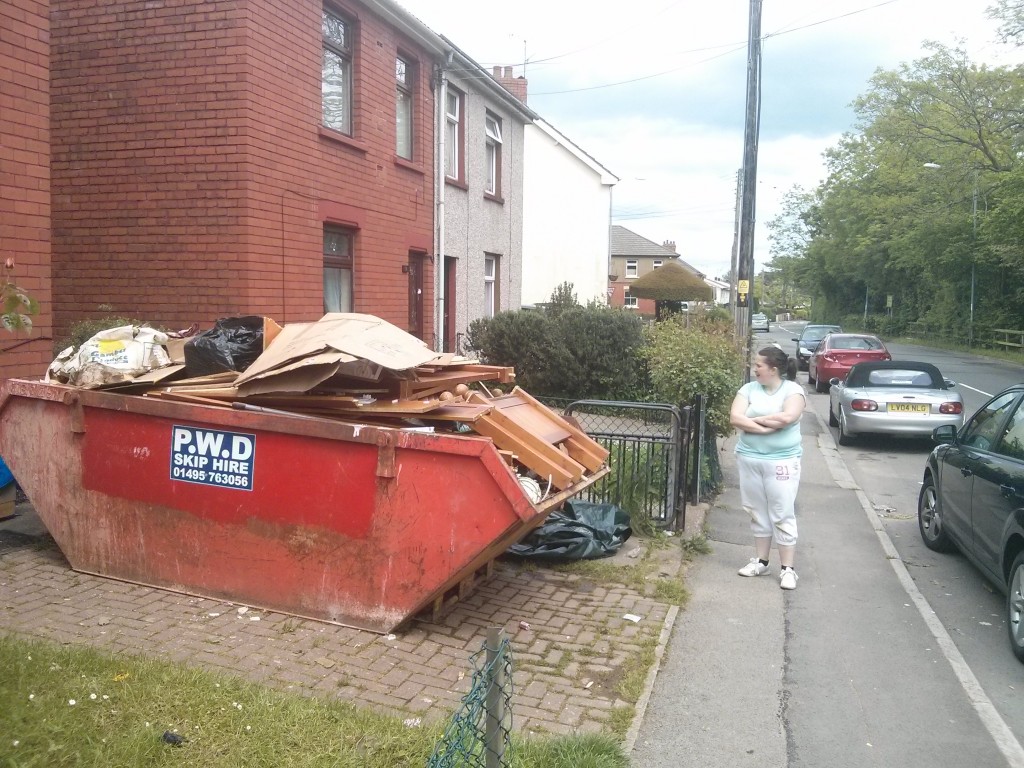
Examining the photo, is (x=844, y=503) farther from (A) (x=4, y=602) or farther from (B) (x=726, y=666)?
(A) (x=4, y=602)

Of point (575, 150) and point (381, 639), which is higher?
point (575, 150)

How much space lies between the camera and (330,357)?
462cm

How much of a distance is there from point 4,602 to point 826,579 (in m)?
5.46

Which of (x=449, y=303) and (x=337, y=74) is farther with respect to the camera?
(x=449, y=303)

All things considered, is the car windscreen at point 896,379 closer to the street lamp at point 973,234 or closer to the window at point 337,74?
the window at point 337,74

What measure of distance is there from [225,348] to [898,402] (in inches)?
413

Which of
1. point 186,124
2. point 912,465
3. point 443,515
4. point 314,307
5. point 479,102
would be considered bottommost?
point 912,465

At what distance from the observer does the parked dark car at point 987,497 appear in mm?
5184

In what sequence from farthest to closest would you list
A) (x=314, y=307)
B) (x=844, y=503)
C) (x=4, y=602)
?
(x=314, y=307) < (x=844, y=503) < (x=4, y=602)

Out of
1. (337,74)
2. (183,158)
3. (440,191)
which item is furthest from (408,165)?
(183,158)

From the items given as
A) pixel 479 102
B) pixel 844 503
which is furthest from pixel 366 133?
pixel 844 503

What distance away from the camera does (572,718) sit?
13.2ft

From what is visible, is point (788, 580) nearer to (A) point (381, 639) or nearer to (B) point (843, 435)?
(A) point (381, 639)

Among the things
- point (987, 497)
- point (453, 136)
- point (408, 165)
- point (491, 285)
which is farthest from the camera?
point (491, 285)
